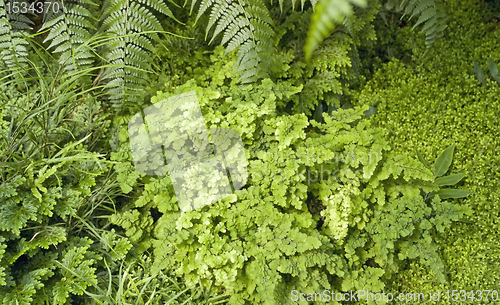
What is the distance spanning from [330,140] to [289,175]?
0.39 metres

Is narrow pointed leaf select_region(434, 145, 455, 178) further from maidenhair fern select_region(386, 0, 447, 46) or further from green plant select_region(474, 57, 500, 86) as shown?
maidenhair fern select_region(386, 0, 447, 46)

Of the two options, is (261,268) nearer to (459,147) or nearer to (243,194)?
(243,194)

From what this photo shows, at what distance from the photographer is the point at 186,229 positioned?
82.3 inches

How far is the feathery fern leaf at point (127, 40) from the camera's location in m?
2.31

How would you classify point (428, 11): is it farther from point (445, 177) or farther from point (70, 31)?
point (70, 31)

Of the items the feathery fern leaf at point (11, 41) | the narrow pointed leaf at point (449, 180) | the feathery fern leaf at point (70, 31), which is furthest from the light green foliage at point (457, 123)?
the feathery fern leaf at point (11, 41)

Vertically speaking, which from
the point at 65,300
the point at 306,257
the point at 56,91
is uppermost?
the point at 56,91

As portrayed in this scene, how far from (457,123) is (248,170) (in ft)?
5.86

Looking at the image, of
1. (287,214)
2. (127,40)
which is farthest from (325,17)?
(127,40)

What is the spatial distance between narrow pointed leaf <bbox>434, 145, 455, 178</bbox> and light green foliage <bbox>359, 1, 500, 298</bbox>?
6cm

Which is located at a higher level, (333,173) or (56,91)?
(56,91)

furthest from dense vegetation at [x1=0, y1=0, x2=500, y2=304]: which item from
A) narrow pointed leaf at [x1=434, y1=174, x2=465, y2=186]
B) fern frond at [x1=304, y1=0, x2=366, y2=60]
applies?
fern frond at [x1=304, y1=0, x2=366, y2=60]

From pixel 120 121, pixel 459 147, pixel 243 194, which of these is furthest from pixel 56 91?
pixel 459 147

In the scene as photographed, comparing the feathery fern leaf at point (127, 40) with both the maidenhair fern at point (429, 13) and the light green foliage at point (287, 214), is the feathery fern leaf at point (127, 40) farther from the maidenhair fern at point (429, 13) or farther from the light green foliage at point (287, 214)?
the maidenhair fern at point (429, 13)
